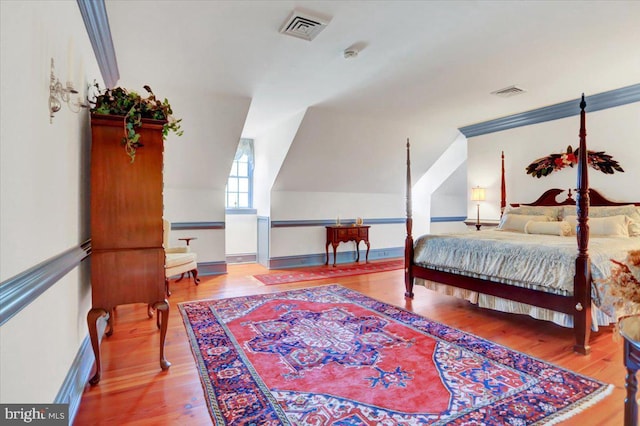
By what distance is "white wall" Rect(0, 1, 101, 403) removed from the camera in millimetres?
1002

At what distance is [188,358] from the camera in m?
2.46

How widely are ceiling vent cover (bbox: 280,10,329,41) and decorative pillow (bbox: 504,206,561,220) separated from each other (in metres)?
3.74

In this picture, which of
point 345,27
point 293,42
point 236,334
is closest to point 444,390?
point 236,334

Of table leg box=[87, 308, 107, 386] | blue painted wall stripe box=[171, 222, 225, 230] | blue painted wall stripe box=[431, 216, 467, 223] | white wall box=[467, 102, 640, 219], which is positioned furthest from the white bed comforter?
blue painted wall stripe box=[431, 216, 467, 223]

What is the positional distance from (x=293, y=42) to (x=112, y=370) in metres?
2.80

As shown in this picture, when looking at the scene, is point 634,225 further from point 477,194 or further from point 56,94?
point 56,94

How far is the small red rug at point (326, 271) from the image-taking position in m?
5.01

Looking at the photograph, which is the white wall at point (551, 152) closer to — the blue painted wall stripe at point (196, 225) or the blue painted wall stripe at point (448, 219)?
the blue painted wall stripe at point (448, 219)

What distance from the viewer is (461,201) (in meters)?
7.83

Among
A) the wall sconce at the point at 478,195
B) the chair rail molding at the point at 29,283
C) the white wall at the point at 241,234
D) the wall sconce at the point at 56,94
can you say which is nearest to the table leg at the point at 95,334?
the chair rail molding at the point at 29,283

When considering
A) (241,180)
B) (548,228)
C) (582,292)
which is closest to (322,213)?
(241,180)

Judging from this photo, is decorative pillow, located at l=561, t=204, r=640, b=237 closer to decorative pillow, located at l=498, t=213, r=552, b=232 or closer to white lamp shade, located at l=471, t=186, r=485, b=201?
decorative pillow, located at l=498, t=213, r=552, b=232

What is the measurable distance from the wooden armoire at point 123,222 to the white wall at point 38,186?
13 cm

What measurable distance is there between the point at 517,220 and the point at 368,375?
11.0ft
